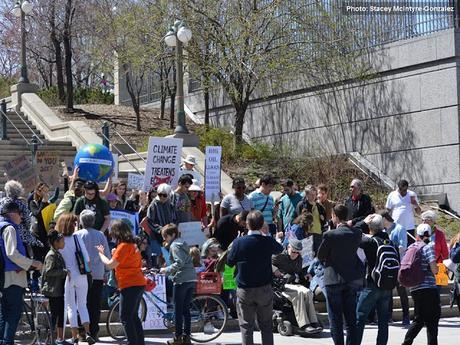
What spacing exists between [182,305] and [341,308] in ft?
7.85

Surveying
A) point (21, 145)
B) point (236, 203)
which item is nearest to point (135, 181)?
point (236, 203)

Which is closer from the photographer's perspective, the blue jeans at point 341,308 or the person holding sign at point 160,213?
the blue jeans at point 341,308

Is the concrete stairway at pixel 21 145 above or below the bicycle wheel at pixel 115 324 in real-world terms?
above

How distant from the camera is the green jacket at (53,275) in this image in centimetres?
1303

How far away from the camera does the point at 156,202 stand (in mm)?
15789

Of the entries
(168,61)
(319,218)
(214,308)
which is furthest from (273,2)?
(214,308)

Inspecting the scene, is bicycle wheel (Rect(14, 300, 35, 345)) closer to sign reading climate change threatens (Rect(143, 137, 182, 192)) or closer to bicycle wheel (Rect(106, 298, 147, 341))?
bicycle wheel (Rect(106, 298, 147, 341))

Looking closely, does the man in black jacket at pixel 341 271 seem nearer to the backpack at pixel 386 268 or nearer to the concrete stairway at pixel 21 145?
the backpack at pixel 386 268

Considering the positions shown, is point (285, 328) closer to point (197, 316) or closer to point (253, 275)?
point (197, 316)

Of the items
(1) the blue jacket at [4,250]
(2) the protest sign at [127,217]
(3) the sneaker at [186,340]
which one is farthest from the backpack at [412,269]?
(1) the blue jacket at [4,250]

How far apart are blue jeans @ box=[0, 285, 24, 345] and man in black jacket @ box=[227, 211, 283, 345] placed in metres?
2.52

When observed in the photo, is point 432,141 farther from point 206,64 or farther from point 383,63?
point 206,64

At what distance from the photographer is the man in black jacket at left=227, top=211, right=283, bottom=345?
1181 cm

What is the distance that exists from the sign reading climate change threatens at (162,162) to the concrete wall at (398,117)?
9985mm
